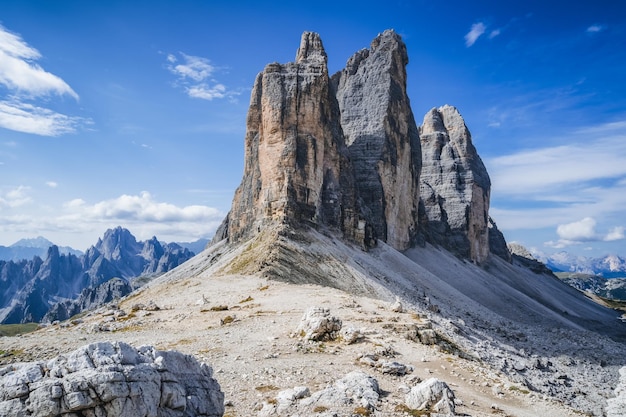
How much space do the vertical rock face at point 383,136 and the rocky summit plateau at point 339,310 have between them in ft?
1.76

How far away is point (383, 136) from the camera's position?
349 feet

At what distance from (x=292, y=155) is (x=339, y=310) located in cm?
4198

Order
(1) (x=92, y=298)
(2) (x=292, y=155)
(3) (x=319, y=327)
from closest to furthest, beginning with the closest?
(3) (x=319, y=327), (2) (x=292, y=155), (1) (x=92, y=298)

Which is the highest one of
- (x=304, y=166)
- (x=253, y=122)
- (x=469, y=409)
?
(x=253, y=122)

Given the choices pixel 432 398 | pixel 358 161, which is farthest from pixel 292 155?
pixel 432 398

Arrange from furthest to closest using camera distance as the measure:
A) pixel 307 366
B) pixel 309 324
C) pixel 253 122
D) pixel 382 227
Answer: pixel 382 227 → pixel 253 122 → pixel 309 324 → pixel 307 366

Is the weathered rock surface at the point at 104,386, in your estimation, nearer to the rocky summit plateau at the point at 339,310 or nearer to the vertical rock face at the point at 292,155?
the rocky summit plateau at the point at 339,310

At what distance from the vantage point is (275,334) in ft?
83.5

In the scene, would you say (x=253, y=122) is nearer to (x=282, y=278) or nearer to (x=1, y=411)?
(x=282, y=278)

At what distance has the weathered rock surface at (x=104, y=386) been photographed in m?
8.88

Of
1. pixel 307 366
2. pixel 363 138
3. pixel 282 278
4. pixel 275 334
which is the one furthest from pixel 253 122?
pixel 307 366

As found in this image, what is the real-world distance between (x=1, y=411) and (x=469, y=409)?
14462 millimetres

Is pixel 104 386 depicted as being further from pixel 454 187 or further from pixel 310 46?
pixel 454 187

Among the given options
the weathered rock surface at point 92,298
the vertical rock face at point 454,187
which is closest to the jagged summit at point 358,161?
the vertical rock face at point 454,187
